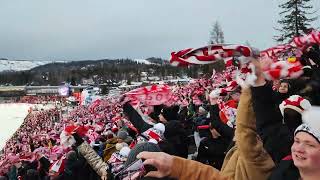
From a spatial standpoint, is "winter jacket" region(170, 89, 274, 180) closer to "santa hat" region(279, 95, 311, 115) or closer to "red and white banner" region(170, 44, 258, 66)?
"red and white banner" region(170, 44, 258, 66)

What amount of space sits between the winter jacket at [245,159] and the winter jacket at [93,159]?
8.08 ft

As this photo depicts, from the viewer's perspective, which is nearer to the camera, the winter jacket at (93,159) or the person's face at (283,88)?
the person's face at (283,88)

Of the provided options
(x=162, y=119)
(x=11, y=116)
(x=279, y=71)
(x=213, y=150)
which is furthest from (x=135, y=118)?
(x=11, y=116)

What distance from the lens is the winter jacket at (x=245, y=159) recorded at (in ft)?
10.5

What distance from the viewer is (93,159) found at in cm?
590

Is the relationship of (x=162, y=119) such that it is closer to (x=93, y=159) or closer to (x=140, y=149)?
(x=93, y=159)

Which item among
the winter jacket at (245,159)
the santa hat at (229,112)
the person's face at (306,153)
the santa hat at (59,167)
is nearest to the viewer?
the person's face at (306,153)

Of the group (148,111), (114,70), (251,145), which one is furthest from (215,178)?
(114,70)

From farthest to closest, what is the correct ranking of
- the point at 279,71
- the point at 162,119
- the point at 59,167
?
the point at 59,167
the point at 162,119
the point at 279,71

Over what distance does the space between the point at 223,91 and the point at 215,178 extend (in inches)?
86.4

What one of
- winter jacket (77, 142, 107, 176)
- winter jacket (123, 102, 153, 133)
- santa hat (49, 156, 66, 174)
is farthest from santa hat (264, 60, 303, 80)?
santa hat (49, 156, 66, 174)

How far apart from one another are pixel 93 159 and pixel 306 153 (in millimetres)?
3529

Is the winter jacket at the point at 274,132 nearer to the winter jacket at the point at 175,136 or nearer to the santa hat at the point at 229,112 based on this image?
the santa hat at the point at 229,112

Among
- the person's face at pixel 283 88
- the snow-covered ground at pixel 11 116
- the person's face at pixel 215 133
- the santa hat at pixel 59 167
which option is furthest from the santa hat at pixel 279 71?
the snow-covered ground at pixel 11 116
